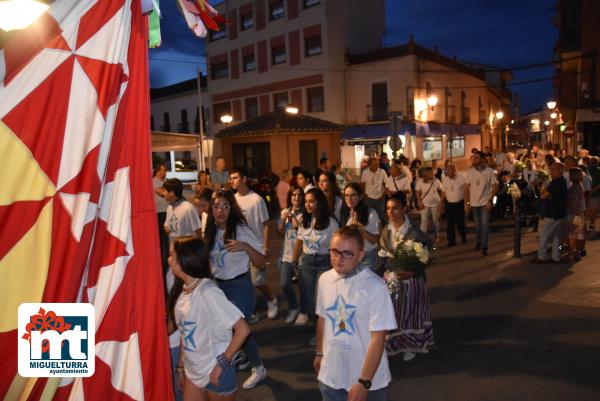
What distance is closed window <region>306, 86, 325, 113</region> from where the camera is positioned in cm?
2828

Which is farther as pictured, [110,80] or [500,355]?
[500,355]

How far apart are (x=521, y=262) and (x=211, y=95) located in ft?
96.7

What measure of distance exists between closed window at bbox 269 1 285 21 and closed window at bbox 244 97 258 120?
17.3 feet

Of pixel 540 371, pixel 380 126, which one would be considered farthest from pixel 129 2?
pixel 380 126

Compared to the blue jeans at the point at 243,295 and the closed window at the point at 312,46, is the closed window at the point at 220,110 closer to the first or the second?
the closed window at the point at 312,46

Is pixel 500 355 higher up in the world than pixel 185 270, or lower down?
lower down

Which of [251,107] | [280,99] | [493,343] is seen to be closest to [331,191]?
[493,343]

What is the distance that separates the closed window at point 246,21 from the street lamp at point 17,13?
3178 centimetres

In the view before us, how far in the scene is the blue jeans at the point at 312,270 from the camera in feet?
17.8

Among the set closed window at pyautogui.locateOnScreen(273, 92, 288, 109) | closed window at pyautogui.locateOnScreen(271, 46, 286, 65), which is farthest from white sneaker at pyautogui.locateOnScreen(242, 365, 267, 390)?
closed window at pyautogui.locateOnScreen(271, 46, 286, 65)

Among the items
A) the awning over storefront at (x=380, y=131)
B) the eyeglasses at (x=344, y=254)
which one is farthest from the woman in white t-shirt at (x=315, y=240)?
the awning over storefront at (x=380, y=131)

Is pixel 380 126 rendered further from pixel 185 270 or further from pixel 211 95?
pixel 185 270

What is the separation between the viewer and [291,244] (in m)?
6.43

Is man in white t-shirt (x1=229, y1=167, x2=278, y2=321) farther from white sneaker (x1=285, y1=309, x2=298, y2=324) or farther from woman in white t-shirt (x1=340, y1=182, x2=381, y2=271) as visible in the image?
woman in white t-shirt (x1=340, y1=182, x2=381, y2=271)
